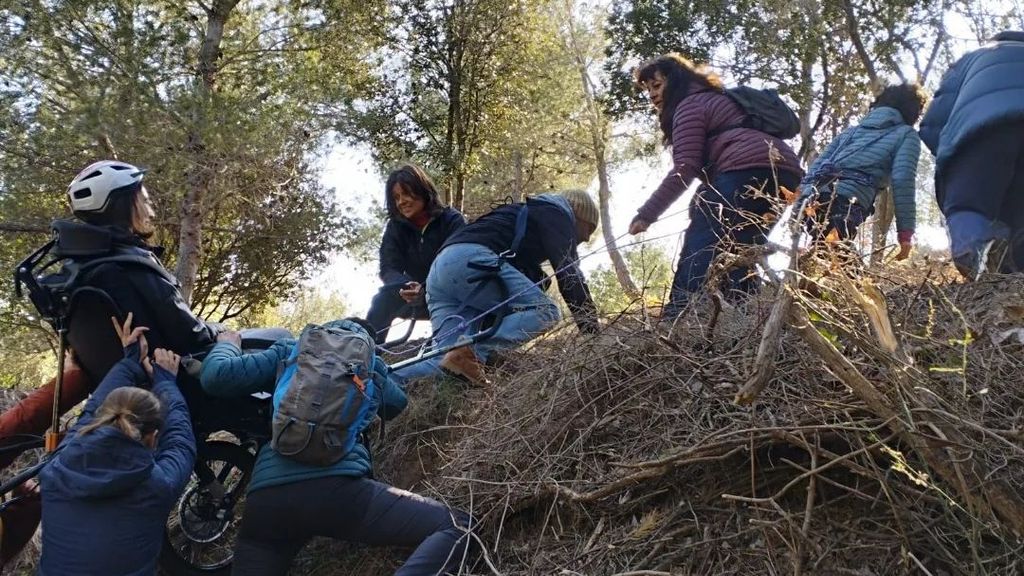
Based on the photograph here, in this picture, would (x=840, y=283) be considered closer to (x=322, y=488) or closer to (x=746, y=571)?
(x=746, y=571)

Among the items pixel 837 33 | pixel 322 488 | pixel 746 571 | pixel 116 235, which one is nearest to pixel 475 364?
pixel 322 488

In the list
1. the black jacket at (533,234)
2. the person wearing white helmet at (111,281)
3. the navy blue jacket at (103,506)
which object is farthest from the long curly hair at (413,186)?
the navy blue jacket at (103,506)

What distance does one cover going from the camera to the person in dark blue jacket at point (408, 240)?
5344mm

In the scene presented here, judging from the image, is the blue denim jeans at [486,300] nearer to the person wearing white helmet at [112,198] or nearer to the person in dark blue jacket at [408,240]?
the person in dark blue jacket at [408,240]

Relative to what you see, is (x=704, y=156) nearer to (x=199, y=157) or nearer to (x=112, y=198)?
(x=112, y=198)

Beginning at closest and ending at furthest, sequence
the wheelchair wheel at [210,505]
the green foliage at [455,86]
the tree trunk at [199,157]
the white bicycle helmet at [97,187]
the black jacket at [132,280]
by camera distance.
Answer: the black jacket at [132,280] → the white bicycle helmet at [97,187] → the wheelchair wheel at [210,505] → the tree trunk at [199,157] → the green foliage at [455,86]

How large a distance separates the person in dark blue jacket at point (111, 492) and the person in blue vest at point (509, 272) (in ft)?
5.83

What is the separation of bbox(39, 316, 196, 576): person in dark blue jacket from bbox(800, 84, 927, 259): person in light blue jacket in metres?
3.34

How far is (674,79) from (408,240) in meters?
2.05

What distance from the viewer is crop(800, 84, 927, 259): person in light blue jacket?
4.38 metres

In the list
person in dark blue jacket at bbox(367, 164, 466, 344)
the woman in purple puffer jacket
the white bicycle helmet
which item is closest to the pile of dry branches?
the woman in purple puffer jacket

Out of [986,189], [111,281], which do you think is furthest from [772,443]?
[111,281]

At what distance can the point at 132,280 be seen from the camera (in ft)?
12.0

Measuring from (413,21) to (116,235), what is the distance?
8599 mm
